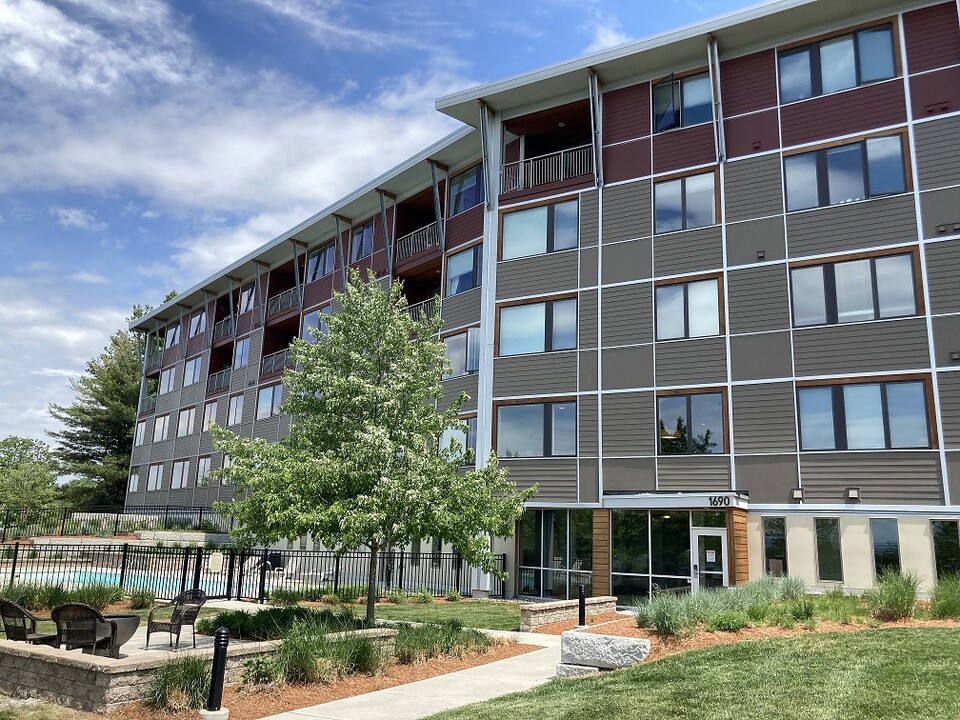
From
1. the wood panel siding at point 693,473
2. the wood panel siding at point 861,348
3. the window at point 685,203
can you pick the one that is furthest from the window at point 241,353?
the wood panel siding at point 861,348

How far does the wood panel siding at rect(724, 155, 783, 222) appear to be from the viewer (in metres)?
23.9

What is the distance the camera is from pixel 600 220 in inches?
1062

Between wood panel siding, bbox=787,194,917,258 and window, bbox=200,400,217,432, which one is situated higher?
wood panel siding, bbox=787,194,917,258

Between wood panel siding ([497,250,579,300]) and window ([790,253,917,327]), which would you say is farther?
wood panel siding ([497,250,579,300])

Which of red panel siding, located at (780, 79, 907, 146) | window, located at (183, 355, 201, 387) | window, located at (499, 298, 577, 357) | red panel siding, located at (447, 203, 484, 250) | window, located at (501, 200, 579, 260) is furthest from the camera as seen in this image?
window, located at (183, 355, 201, 387)

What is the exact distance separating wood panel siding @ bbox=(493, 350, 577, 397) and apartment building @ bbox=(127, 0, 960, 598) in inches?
2.7

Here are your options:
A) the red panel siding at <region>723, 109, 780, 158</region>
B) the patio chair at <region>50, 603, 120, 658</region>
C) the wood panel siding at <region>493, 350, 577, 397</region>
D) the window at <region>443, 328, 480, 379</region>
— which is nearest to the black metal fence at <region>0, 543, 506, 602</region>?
the wood panel siding at <region>493, 350, 577, 397</region>

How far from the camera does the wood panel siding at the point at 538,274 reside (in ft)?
89.4

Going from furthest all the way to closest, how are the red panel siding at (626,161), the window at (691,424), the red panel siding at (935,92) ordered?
the red panel siding at (626,161) → the window at (691,424) → the red panel siding at (935,92)

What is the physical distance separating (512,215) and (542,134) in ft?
11.6

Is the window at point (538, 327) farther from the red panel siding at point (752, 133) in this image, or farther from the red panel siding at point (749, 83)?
the red panel siding at point (749, 83)

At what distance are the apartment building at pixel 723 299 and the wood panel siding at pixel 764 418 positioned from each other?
→ 0.06m

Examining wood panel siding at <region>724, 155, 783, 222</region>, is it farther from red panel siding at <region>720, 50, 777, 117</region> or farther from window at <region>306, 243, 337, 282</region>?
window at <region>306, 243, 337, 282</region>

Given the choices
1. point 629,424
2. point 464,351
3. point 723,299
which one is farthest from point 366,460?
point 464,351
